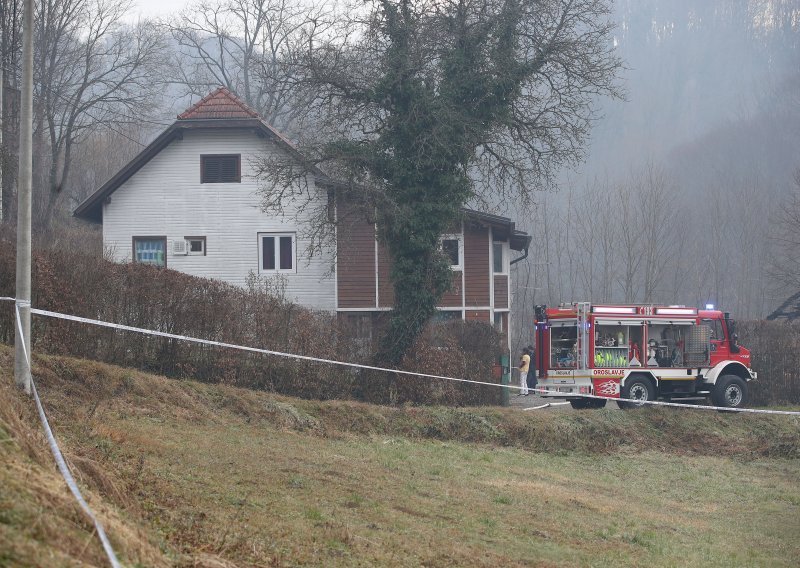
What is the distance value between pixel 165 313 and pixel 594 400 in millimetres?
11769

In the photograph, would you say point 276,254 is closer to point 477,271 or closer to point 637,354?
point 477,271

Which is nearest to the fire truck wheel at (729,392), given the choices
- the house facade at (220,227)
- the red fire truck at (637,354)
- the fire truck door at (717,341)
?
the red fire truck at (637,354)

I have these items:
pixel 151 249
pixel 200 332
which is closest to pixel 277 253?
pixel 151 249

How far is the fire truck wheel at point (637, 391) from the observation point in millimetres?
25328

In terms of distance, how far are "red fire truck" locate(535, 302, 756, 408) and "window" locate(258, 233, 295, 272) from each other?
13.3 meters

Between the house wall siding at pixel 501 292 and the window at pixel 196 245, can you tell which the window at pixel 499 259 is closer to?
the house wall siding at pixel 501 292

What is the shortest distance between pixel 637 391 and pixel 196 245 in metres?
18.1

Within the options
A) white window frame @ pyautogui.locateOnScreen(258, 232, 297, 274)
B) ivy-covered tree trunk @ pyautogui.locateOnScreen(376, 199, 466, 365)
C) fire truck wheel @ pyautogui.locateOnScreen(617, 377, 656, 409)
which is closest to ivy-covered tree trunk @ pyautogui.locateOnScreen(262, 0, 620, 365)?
ivy-covered tree trunk @ pyautogui.locateOnScreen(376, 199, 466, 365)

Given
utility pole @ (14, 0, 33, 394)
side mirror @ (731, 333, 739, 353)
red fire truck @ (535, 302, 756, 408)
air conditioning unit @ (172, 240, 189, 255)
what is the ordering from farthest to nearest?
1. air conditioning unit @ (172, 240, 189, 255)
2. side mirror @ (731, 333, 739, 353)
3. red fire truck @ (535, 302, 756, 408)
4. utility pole @ (14, 0, 33, 394)

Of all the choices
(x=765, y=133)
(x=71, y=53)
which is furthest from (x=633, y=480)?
(x=765, y=133)

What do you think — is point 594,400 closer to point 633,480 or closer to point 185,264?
point 633,480

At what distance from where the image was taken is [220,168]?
36.6 m

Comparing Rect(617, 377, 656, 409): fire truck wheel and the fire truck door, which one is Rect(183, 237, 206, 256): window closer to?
Rect(617, 377, 656, 409): fire truck wheel

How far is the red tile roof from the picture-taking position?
36062 millimetres
